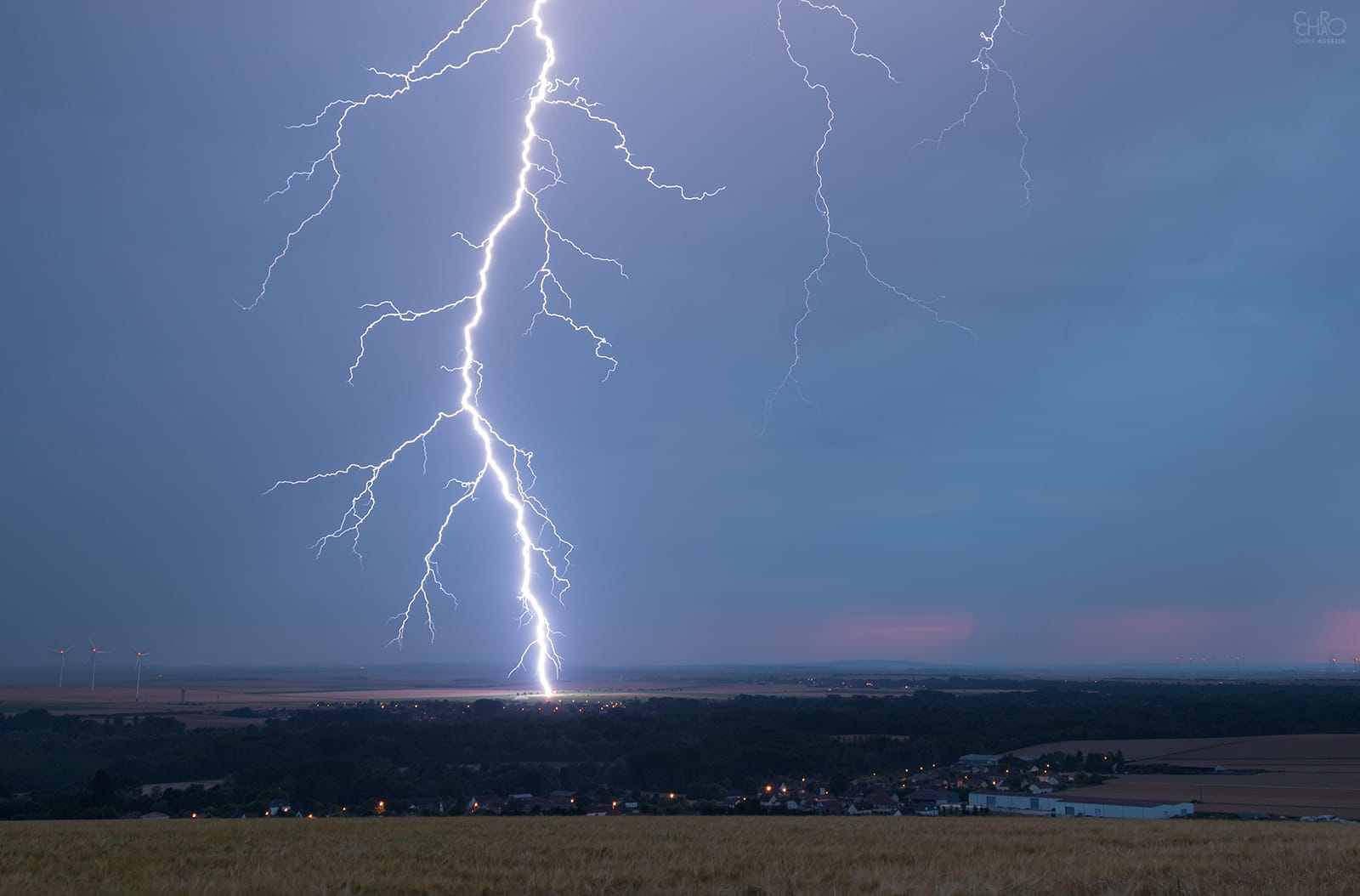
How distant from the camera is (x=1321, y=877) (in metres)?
6.35

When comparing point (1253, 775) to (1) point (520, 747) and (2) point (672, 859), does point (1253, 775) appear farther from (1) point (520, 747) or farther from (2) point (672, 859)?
(1) point (520, 747)

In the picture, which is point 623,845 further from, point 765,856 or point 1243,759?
point 1243,759

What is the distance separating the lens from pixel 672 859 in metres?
7.68

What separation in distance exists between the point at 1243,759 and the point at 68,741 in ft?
187

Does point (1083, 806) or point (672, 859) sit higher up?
point (672, 859)

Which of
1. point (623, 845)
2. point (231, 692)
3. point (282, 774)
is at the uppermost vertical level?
point (623, 845)

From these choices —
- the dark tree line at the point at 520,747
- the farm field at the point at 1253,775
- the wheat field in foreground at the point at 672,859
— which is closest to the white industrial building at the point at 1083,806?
the farm field at the point at 1253,775

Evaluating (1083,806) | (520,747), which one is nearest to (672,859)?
(1083,806)

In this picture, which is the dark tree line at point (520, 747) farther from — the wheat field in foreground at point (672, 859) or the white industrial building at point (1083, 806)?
the wheat field in foreground at point (672, 859)

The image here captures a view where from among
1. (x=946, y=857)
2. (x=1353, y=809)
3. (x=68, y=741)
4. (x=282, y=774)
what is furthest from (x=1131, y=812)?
(x=68, y=741)

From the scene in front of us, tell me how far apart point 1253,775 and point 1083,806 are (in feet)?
41.7

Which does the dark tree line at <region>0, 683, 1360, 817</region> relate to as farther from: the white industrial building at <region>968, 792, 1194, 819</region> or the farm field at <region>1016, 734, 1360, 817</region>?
the white industrial building at <region>968, 792, 1194, 819</region>

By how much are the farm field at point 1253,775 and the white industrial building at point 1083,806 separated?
79cm

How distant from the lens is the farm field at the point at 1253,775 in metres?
21.7
